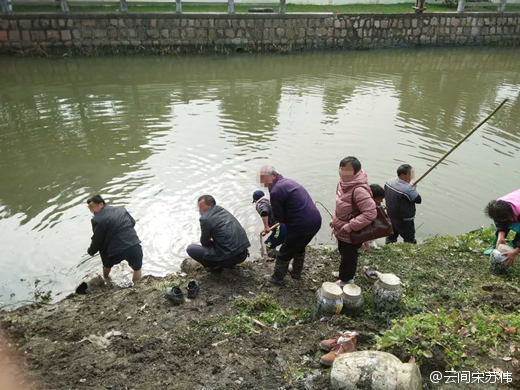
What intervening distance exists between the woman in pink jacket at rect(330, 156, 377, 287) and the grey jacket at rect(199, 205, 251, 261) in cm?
135

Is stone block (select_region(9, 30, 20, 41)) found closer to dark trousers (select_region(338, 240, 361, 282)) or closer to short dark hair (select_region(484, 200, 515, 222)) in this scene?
dark trousers (select_region(338, 240, 361, 282))

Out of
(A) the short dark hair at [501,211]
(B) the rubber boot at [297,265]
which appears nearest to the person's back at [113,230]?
(B) the rubber boot at [297,265]

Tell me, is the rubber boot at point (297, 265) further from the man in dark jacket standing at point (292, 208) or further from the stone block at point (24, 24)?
the stone block at point (24, 24)

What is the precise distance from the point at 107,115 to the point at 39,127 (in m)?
1.90

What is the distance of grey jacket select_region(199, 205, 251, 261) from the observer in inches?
209

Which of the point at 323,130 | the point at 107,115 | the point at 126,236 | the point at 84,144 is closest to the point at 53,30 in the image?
the point at 107,115

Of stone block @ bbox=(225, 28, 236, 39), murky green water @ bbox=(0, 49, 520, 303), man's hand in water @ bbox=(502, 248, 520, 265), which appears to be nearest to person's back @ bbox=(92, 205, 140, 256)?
murky green water @ bbox=(0, 49, 520, 303)

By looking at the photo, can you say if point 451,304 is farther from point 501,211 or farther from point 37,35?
point 37,35

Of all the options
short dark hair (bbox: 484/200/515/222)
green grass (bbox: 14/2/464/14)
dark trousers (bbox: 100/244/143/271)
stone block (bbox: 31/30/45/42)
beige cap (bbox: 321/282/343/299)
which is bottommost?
dark trousers (bbox: 100/244/143/271)

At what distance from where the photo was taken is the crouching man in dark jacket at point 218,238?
17.4 ft

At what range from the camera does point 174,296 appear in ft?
16.0

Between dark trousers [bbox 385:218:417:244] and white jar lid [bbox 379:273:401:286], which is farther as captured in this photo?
dark trousers [bbox 385:218:417:244]

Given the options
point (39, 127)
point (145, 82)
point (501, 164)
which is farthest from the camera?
point (145, 82)

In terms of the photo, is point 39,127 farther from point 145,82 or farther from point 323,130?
point 323,130
